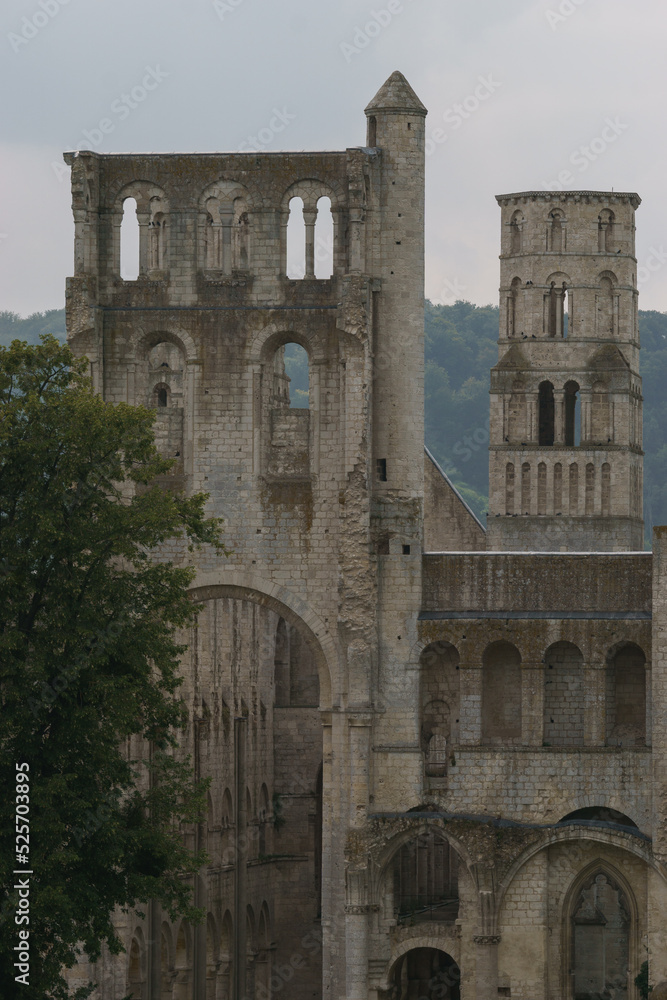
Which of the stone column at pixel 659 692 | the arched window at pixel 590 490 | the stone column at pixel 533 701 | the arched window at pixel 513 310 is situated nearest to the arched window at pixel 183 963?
the stone column at pixel 533 701

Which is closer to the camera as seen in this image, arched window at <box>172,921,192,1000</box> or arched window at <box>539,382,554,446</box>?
arched window at <box>172,921,192,1000</box>

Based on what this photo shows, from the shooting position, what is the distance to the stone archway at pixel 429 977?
56562 mm

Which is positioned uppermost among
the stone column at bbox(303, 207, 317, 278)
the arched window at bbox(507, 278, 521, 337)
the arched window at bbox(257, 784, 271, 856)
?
the arched window at bbox(507, 278, 521, 337)

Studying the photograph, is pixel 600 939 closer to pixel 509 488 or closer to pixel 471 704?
pixel 471 704

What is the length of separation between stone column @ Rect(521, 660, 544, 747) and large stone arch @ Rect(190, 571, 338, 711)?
4.18 metres

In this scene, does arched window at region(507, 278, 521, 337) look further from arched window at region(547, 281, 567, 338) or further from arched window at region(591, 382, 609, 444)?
arched window at region(591, 382, 609, 444)

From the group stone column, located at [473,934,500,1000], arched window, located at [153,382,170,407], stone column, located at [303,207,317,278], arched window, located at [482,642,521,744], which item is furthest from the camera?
arched window, located at [153,382,170,407]

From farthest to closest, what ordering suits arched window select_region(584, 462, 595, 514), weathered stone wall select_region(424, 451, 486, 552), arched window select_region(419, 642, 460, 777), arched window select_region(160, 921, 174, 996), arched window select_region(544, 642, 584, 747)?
1. arched window select_region(584, 462, 595, 514)
2. weathered stone wall select_region(424, 451, 486, 552)
3. arched window select_region(160, 921, 174, 996)
4. arched window select_region(419, 642, 460, 777)
5. arched window select_region(544, 642, 584, 747)

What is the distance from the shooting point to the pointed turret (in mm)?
52719

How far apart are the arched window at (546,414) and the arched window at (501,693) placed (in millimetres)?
46645

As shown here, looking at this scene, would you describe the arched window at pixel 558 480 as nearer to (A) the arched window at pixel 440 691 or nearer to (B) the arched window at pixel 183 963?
(B) the arched window at pixel 183 963

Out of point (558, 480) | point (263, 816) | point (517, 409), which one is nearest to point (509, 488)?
point (558, 480)

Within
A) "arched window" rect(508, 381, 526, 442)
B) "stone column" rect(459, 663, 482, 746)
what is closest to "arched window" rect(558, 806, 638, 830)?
"stone column" rect(459, 663, 482, 746)

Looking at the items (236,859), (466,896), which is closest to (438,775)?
(466,896)
